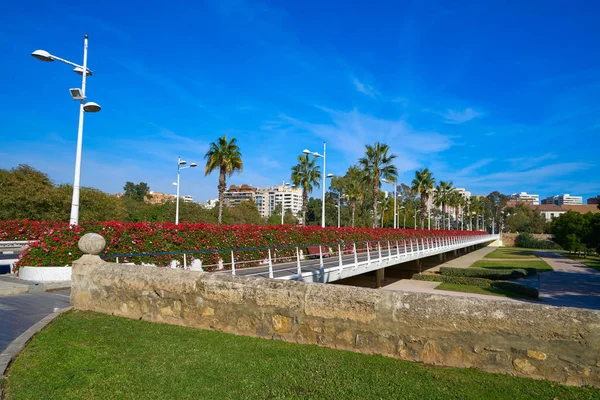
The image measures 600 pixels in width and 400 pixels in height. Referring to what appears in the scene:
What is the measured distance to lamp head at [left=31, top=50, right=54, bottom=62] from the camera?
12.1m

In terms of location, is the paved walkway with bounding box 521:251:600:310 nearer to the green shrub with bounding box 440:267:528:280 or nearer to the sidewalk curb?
the green shrub with bounding box 440:267:528:280

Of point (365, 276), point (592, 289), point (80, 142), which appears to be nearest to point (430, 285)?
point (365, 276)

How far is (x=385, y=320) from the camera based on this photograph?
16.5 feet

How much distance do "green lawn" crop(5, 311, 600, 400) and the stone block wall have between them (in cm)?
18

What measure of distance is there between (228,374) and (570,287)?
115ft

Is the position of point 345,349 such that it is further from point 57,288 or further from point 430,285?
point 430,285

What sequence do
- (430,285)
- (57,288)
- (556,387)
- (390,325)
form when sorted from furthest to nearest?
(430,285)
(57,288)
(390,325)
(556,387)

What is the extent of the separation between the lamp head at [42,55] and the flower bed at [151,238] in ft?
16.7

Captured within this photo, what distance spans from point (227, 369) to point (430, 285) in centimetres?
3003

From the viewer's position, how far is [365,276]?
30.0 metres

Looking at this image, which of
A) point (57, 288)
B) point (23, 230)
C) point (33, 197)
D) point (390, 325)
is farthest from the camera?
point (33, 197)

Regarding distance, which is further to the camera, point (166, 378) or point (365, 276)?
point (365, 276)

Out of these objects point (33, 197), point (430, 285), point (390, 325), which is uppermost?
point (33, 197)

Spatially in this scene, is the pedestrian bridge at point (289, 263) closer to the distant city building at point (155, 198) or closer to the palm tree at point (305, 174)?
the palm tree at point (305, 174)
